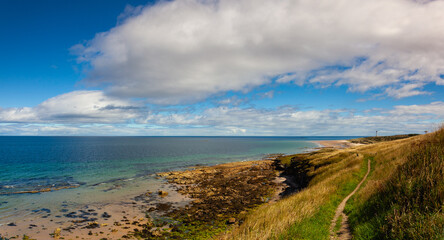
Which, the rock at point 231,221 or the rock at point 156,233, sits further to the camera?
the rock at point 231,221

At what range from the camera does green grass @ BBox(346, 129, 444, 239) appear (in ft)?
27.9

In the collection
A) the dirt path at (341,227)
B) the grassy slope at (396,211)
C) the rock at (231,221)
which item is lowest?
the rock at (231,221)

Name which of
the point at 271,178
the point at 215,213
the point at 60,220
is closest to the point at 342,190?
the point at 215,213

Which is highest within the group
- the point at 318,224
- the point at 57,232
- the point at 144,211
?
the point at 318,224

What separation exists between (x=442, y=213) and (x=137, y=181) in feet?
161

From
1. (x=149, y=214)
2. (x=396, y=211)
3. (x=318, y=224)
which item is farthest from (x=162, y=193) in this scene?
(x=396, y=211)

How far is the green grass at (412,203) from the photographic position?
A: 27.9 ft

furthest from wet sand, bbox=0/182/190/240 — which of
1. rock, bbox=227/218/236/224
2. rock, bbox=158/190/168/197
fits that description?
rock, bbox=227/218/236/224

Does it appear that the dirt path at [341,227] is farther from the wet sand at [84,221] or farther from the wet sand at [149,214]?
the wet sand at [84,221]

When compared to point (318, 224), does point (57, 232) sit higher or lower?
lower

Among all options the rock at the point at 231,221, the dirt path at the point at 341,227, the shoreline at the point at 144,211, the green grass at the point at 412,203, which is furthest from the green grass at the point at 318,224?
the rock at the point at 231,221

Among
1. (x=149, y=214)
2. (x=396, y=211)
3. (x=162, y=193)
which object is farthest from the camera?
(x=162, y=193)

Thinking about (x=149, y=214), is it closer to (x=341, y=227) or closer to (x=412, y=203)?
(x=341, y=227)

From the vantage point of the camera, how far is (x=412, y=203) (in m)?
10.2
